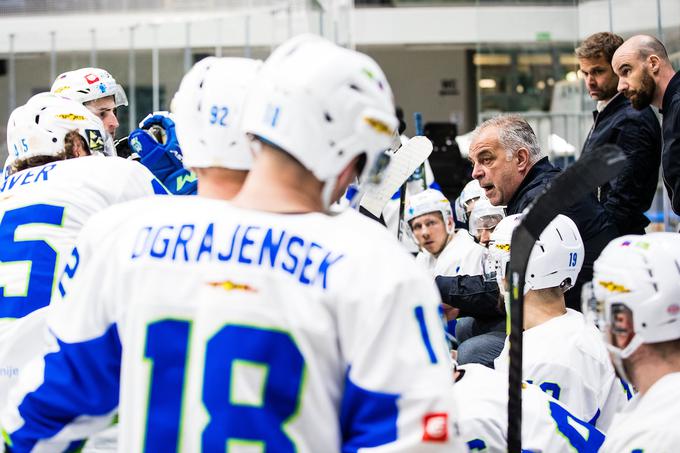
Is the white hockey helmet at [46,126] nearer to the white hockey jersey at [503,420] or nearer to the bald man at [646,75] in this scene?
the white hockey jersey at [503,420]

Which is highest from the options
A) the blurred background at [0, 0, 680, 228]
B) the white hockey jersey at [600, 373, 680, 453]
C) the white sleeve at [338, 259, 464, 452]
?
the blurred background at [0, 0, 680, 228]

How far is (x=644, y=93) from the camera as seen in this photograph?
14.9 feet

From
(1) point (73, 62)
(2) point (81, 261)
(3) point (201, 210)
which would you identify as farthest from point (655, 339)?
(1) point (73, 62)

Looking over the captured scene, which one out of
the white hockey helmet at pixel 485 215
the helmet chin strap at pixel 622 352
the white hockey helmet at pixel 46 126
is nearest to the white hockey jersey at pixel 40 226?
the white hockey helmet at pixel 46 126

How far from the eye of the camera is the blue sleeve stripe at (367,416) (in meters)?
1.66

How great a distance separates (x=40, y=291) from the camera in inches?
114

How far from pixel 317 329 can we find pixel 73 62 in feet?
42.3

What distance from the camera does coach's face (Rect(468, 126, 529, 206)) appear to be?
4422mm

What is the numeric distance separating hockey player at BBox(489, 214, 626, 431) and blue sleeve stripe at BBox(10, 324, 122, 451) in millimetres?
1562

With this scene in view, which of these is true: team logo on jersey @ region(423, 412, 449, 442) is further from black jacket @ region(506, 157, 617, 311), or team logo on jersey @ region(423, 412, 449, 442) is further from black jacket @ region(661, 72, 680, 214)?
black jacket @ region(661, 72, 680, 214)

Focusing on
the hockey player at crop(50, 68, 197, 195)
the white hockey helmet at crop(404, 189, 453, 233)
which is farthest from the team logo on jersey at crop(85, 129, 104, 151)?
the white hockey helmet at crop(404, 189, 453, 233)

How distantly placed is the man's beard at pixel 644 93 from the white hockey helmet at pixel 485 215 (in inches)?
36.6

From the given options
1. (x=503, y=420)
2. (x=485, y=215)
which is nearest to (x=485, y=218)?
(x=485, y=215)

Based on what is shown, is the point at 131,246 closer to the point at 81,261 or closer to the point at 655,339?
the point at 81,261
